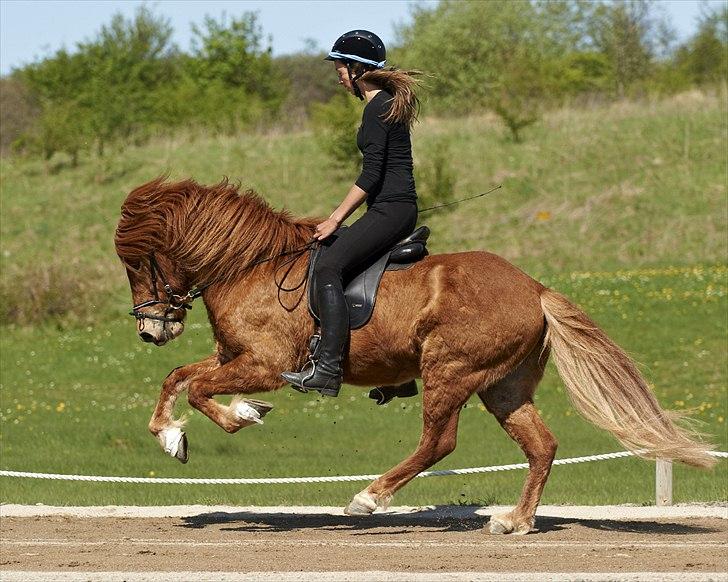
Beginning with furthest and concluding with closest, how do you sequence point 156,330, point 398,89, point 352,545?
point 156,330, point 398,89, point 352,545

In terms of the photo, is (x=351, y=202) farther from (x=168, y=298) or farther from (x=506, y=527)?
(x=506, y=527)

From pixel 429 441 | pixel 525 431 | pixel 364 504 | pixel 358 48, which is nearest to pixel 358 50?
pixel 358 48

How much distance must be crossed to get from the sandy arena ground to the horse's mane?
6.95 feet

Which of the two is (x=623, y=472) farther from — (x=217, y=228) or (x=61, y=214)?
(x=61, y=214)

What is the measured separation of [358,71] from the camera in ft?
29.6

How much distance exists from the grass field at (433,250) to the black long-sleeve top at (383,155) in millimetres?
1834

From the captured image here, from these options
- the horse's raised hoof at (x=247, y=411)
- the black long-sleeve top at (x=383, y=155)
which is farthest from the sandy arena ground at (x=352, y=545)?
the black long-sleeve top at (x=383, y=155)

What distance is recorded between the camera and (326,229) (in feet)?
30.0

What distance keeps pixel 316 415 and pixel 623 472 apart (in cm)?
672

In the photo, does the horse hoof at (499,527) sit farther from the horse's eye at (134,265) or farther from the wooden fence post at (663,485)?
the horse's eye at (134,265)

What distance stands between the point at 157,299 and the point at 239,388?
1.06 metres

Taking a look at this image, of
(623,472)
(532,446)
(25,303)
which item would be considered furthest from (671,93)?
(532,446)

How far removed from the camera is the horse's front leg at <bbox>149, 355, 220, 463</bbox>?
899cm

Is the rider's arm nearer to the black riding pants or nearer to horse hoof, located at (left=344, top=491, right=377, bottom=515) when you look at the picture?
the black riding pants
